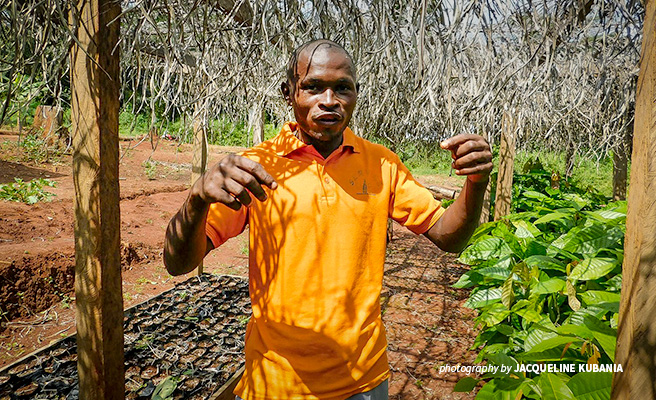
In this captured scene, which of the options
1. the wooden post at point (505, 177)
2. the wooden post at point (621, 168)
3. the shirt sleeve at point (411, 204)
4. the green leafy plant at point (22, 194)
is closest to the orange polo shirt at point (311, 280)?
the shirt sleeve at point (411, 204)

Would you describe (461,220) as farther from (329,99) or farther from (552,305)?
(552,305)

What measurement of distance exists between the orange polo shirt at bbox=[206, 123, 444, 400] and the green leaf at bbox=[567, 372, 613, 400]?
706mm

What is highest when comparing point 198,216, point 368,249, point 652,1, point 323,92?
point 652,1

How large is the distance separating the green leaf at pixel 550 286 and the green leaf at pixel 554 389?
3.62ft

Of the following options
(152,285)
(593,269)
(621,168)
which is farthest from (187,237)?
(621,168)

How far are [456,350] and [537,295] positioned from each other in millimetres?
1368

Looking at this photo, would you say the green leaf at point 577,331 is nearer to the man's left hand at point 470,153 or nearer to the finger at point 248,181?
the man's left hand at point 470,153

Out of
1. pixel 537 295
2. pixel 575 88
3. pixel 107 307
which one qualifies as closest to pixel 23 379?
pixel 107 307

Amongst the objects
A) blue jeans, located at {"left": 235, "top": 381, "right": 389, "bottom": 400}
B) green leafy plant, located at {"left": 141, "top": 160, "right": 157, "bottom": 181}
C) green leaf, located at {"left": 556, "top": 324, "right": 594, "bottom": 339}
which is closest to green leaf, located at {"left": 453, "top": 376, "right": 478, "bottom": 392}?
green leaf, located at {"left": 556, "top": 324, "right": 594, "bottom": 339}

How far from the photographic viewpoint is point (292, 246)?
140 centimetres

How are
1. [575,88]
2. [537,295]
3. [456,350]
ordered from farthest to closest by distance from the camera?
1. [575,88]
2. [456,350]
3. [537,295]

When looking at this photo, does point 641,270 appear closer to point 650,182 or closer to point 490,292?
point 650,182

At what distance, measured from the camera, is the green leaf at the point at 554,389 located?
1525mm

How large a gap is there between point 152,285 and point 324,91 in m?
4.66
